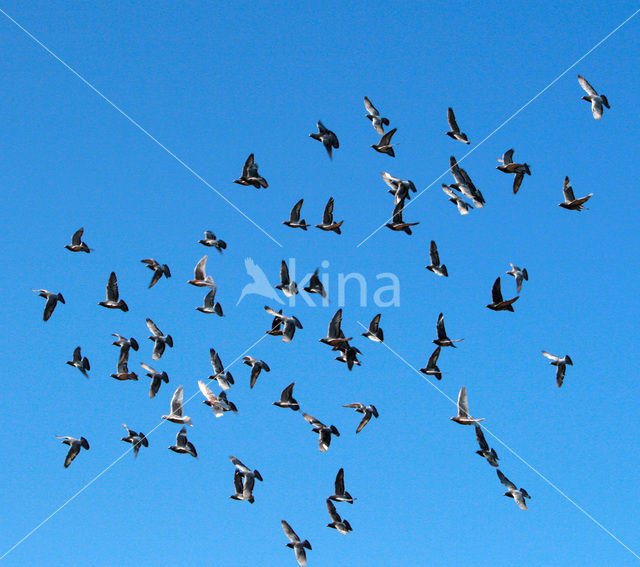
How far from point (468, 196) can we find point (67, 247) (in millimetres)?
17326

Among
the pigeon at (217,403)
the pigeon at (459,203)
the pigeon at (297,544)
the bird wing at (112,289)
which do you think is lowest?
the pigeon at (297,544)

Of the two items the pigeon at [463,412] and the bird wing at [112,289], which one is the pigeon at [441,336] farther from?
the bird wing at [112,289]

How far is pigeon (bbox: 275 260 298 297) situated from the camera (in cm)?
4819

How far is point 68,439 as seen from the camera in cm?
5084

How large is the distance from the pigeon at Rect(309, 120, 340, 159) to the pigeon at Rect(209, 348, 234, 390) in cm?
993

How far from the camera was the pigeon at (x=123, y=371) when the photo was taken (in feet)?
165

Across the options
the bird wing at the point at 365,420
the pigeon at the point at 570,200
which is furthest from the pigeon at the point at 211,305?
A: the pigeon at the point at 570,200

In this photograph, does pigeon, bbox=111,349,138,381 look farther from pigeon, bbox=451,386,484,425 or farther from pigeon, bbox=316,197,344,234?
pigeon, bbox=451,386,484,425

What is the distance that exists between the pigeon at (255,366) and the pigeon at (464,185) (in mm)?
11222

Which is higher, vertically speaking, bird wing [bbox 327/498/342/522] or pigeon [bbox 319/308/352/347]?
pigeon [bbox 319/308/352/347]

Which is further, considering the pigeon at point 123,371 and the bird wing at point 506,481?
the pigeon at point 123,371

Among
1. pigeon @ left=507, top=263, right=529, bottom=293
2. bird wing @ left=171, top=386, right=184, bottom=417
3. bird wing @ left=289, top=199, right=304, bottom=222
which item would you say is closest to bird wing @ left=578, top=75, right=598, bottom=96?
pigeon @ left=507, top=263, right=529, bottom=293

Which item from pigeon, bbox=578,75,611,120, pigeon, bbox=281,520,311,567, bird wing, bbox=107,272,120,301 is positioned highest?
pigeon, bbox=578,75,611,120

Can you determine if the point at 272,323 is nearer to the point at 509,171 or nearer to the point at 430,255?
the point at 430,255
